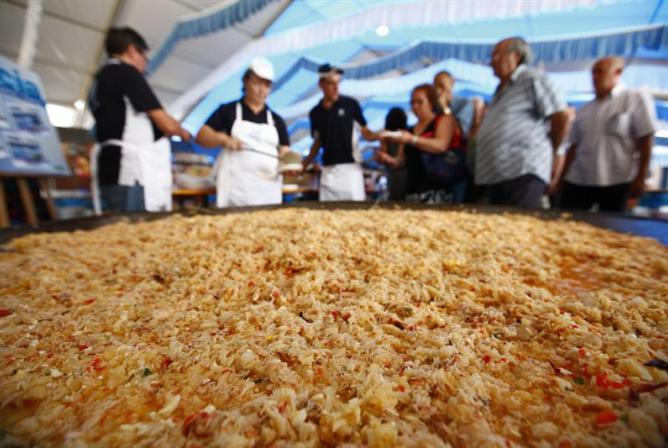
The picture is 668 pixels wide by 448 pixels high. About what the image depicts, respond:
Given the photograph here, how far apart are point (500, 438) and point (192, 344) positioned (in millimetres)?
499

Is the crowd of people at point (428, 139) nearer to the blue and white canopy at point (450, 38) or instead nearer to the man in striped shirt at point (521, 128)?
the man in striped shirt at point (521, 128)

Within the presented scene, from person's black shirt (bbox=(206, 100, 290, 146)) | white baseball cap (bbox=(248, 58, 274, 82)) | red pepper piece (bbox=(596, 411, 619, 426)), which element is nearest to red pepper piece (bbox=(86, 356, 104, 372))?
red pepper piece (bbox=(596, 411, 619, 426))

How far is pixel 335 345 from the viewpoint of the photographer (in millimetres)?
587

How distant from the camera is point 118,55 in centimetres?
199

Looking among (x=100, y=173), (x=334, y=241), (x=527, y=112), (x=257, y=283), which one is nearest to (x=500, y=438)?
(x=257, y=283)

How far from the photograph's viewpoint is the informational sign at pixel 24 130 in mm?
2537

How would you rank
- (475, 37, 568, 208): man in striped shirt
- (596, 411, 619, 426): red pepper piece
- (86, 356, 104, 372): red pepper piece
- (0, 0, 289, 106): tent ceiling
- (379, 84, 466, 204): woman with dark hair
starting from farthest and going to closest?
(0, 0, 289, 106): tent ceiling, (379, 84, 466, 204): woman with dark hair, (475, 37, 568, 208): man in striped shirt, (86, 356, 104, 372): red pepper piece, (596, 411, 619, 426): red pepper piece

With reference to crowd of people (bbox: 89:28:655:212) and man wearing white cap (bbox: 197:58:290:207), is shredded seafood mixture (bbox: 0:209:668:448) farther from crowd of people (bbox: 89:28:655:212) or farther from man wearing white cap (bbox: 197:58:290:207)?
man wearing white cap (bbox: 197:58:290:207)

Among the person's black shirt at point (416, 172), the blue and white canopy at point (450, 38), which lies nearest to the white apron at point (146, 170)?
the person's black shirt at point (416, 172)

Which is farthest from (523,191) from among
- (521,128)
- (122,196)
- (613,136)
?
(122,196)

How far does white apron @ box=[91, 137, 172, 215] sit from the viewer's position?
208 cm

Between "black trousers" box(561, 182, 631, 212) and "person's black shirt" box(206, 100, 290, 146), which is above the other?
"person's black shirt" box(206, 100, 290, 146)

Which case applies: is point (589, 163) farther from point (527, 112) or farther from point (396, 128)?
point (396, 128)

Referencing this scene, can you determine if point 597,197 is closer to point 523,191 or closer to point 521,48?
point 523,191
